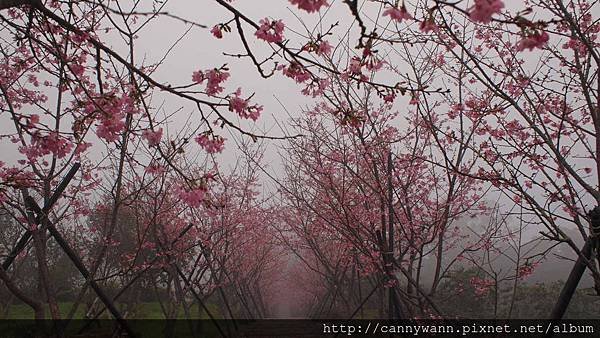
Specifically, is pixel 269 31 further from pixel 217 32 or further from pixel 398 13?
pixel 398 13

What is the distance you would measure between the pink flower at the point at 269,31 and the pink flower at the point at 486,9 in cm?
115

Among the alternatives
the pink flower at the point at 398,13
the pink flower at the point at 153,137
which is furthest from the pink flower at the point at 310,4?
the pink flower at the point at 153,137

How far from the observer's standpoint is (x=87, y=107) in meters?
2.39

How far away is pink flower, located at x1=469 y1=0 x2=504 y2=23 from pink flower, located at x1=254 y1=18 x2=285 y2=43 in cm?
115

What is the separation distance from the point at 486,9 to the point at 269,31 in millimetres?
1243

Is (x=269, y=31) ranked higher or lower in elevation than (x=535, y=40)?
higher

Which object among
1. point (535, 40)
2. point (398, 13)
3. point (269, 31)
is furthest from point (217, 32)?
point (535, 40)

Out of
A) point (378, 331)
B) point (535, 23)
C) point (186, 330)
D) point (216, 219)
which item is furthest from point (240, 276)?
point (535, 23)

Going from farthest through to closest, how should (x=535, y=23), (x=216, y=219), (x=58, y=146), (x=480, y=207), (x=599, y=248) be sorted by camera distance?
1. (x=216, y=219)
2. (x=480, y=207)
3. (x=599, y=248)
4. (x=58, y=146)
5. (x=535, y=23)

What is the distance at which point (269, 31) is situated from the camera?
7.26 ft

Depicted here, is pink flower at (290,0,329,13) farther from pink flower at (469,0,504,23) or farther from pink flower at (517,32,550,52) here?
pink flower at (517,32,550,52)

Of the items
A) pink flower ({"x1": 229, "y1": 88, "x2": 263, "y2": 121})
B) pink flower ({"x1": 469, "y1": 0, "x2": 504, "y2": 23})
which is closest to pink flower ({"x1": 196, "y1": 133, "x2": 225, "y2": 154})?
pink flower ({"x1": 229, "y1": 88, "x2": 263, "y2": 121})

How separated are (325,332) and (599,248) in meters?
8.15

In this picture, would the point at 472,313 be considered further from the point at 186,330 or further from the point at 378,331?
the point at 186,330
